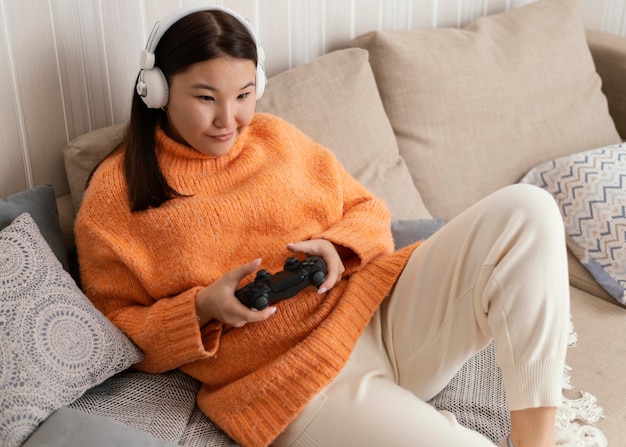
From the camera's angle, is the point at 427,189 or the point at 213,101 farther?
the point at 427,189

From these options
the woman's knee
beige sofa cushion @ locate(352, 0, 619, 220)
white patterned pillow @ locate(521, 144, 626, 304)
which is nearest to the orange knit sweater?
the woman's knee

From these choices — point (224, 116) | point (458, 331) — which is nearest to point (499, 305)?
point (458, 331)

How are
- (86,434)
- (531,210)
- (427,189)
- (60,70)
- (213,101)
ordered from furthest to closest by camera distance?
(427,189) < (60,70) < (213,101) < (531,210) < (86,434)

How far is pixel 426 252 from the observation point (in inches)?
50.8

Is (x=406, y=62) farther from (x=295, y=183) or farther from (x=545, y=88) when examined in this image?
(x=295, y=183)

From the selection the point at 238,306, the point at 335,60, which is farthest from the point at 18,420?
the point at 335,60

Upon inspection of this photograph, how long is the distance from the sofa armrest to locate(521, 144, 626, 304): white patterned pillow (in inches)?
15.3

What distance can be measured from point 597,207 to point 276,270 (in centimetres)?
84

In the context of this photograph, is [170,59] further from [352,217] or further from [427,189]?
[427,189]

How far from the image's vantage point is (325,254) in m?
1.31

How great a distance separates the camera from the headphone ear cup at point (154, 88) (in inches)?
50.2

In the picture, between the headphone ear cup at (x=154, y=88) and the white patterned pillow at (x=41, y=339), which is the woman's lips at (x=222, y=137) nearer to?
the headphone ear cup at (x=154, y=88)

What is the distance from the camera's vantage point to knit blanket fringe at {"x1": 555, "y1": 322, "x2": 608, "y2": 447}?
4.38ft

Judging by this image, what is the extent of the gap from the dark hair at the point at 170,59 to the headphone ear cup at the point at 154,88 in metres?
0.01
